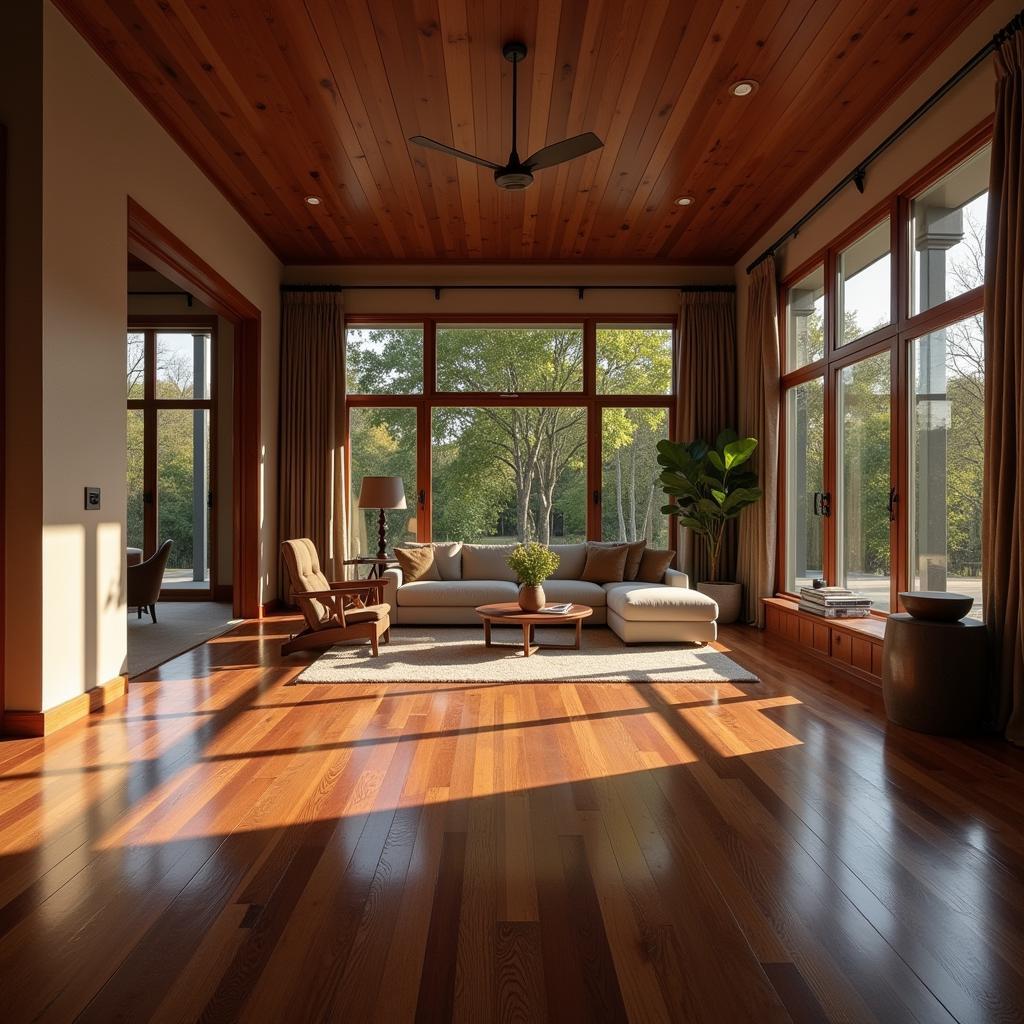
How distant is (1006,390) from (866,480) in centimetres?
177

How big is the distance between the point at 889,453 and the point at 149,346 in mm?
7877

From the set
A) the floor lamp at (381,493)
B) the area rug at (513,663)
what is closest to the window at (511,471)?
the floor lamp at (381,493)

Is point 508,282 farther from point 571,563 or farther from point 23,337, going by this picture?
point 23,337

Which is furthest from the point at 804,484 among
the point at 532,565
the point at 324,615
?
the point at 324,615

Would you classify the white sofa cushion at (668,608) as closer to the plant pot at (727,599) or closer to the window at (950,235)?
the plant pot at (727,599)

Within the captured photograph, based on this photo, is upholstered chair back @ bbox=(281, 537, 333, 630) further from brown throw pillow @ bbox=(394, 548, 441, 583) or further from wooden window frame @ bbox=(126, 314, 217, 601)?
wooden window frame @ bbox=(126, 314, 217, 601)

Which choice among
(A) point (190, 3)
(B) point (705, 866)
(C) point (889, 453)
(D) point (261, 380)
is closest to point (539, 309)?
(D) point (261, 380)

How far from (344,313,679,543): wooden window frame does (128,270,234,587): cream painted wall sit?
5.75 ft

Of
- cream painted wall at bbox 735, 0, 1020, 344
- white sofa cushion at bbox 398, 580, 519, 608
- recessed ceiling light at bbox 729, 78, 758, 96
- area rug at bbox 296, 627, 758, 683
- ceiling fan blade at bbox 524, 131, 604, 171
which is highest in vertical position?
recessed ceiling light at bbox 729, 78, 758, 96

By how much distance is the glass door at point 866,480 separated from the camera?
498cm

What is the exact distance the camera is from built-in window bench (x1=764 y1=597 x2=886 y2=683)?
15.2 ft

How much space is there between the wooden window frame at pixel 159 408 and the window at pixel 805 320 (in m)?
6.28

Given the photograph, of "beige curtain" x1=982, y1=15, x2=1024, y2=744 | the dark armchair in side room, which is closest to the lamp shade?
the dark armchair in side room

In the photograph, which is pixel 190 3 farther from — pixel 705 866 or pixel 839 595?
pixel 839 595
